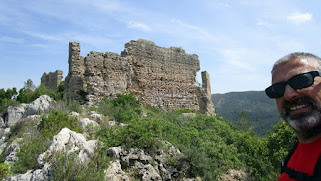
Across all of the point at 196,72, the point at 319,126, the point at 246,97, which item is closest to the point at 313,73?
the point at 319,126

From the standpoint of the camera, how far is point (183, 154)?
7820mm

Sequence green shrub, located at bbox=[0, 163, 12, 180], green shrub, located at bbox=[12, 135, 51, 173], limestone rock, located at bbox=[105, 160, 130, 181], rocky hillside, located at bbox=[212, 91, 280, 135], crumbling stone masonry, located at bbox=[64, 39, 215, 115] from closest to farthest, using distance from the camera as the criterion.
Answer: green shrub, located at bbox=[0, 163, 12, 180]
green shrub, located at bbox=[12, 135, 51, 173]
limestone rock, located at bbox=[105, 160, 130, 181]
crumbling stone masonry, located at bbox=[64, 39, 215, 115]
rocky hillside, located at bbox=[212, 91, 280, 135]

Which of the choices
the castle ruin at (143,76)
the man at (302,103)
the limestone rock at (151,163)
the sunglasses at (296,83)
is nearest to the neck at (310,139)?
the man at (302,103)

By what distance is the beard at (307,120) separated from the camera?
5.17ft

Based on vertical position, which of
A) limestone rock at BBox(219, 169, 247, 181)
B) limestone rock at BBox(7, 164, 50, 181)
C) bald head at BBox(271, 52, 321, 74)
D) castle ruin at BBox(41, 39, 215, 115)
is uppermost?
castle ruin at BBox(41, 39, 215, 115)

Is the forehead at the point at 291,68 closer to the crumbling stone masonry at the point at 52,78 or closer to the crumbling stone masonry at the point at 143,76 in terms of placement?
the crumbling stone masonry at the point at 143,76

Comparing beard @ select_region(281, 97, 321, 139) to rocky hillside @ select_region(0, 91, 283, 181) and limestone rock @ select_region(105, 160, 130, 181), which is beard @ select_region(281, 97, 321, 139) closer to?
rocky hillside @ select_region(0, 91, 283, 181)

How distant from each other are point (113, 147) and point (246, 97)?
59320 mm

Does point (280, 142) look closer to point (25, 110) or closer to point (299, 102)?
point (299, 102)

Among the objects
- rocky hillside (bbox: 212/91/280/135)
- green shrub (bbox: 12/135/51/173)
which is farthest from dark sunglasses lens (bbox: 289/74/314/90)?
rocky hillside (bbox: 212/91/280/135)

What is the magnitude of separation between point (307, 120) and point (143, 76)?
1369cm

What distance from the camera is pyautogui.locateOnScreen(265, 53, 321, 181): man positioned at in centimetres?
158

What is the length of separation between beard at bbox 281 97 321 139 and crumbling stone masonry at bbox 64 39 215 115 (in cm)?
1126

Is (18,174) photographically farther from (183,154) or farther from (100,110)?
(100,110)
